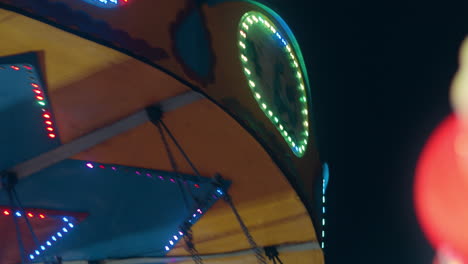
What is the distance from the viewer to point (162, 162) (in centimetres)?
528

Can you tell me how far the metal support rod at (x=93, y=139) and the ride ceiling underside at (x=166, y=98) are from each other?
0.06m

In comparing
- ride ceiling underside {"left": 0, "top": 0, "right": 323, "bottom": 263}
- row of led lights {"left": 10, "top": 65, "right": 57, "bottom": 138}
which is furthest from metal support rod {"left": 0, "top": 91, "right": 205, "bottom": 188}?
row of led lights {"left": 10, "top": 65, "right": 57, "bottom": 138}

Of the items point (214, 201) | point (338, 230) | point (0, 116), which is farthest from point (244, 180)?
point (338, 230)

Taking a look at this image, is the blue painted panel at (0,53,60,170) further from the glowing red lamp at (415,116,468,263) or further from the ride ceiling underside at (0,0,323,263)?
the glowing red lamp at (415,116,468,263)

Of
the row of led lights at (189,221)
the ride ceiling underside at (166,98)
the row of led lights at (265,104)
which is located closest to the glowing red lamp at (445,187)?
the row of led lights at (265,104)

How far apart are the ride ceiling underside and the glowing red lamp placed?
1102 centimetres

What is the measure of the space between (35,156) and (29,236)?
1176 millimetres

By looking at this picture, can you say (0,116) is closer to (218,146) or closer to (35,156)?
(35,156)

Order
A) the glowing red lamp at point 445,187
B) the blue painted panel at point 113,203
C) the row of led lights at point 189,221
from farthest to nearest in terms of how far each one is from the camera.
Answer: the glowing red lamp at point 445,187 < the row of led lights at point 189,221 < the blue painted panel at point 113,203

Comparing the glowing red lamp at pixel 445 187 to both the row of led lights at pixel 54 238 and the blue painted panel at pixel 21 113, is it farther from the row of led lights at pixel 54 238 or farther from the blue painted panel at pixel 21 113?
the blue painted panel at pixel 21 113

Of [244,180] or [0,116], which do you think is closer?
[0,116]

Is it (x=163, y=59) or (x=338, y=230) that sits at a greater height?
(x=338, y=230)

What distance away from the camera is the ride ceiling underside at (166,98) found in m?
3.52

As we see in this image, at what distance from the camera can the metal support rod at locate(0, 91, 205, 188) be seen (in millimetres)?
4516
